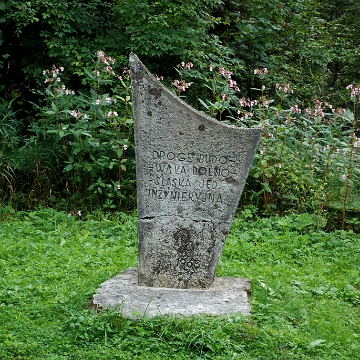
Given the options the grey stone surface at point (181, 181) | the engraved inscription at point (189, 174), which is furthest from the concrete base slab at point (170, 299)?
the engraved inscription at point (189, 174)

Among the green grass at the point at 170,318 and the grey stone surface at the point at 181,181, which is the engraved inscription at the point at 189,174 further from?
the green grass at the point at 170,318

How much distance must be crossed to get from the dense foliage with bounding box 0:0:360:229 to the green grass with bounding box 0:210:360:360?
1.94 feet

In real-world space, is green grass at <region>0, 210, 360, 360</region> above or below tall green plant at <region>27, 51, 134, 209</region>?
below

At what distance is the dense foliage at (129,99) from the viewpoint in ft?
26.6

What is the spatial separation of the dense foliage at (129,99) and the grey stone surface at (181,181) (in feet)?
8.96

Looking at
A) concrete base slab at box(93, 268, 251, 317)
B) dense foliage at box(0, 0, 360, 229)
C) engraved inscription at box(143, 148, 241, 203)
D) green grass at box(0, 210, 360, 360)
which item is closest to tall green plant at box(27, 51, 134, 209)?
dense foliage at box(0, 0, 360, 229)

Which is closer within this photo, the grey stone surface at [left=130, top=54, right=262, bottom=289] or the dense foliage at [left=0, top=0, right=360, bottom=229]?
the grey stone surface at [left=130, top=54, right=262, bottom=289]

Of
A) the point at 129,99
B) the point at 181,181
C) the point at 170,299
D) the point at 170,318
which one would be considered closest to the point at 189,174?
the point at 181,181

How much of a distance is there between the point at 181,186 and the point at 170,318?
3.76ft

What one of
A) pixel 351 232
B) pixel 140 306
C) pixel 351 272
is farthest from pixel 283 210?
pixel 140 306

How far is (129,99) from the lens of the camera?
26.8ft

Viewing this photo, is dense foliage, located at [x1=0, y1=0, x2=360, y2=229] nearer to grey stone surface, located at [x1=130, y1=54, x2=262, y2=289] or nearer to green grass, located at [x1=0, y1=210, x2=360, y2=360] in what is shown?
green grass, located at [x1=0, y1=210, x2=360, y2=360]

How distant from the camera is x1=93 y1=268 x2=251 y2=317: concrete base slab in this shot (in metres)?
4.64

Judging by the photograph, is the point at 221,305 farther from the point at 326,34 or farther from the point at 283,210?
the point at 326,34
